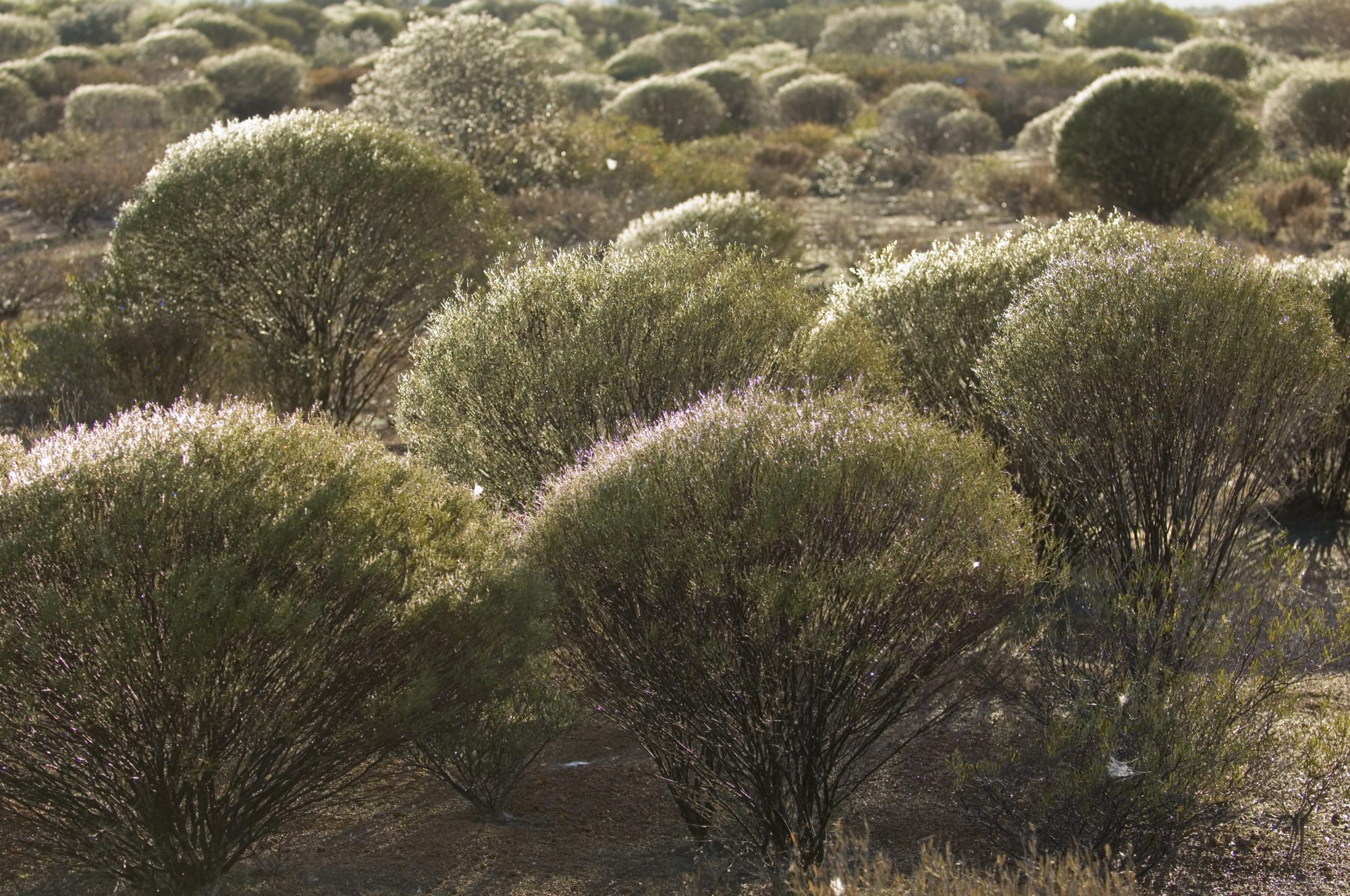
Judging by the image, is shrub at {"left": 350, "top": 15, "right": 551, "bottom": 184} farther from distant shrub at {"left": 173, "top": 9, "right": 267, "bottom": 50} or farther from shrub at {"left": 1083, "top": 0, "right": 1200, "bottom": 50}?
shrub at {"left": 1083, "top": 0, "right": 1200, "bottom": 50}

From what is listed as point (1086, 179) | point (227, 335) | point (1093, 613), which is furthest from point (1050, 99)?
point (1093, 613)

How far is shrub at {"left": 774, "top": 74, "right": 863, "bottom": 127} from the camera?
36.5 metres

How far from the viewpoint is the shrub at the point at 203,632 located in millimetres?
5238

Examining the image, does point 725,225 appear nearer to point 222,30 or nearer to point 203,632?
point 203,632

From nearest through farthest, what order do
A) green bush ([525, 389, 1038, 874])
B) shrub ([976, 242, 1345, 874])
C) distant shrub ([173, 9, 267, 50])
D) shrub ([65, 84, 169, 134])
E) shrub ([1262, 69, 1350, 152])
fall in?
1. green bush ([525, 389, 1038, 874])
2. shrub ([976, 242, 1345, 874])
3. shrub ([1262, 69, 1350, 152])
4. shrub ([65, 84, 169, 134])
5. distant shrub ([173, 9, 267, 50])

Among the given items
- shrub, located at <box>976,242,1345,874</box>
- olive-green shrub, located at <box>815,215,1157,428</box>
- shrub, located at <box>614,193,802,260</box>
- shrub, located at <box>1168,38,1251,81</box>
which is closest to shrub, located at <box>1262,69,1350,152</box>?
shrub, located at <box>1168,38,1251,81</box>

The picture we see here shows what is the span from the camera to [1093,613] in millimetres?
6879

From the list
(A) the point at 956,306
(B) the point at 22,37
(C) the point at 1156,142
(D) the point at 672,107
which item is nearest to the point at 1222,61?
(D) the point at 672,107

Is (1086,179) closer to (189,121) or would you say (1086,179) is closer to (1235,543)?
(1235,543)

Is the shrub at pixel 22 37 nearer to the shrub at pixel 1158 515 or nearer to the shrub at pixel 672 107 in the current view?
the shrub at pixel 672 107

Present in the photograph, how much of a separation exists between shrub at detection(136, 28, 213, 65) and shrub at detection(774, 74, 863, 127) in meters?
21.3

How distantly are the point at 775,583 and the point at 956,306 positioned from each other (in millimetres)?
4849

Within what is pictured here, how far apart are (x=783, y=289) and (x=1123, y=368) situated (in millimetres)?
2921

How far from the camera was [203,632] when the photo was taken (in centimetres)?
519
